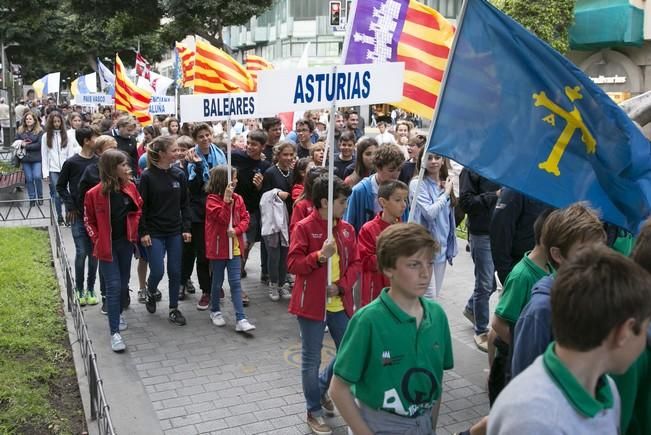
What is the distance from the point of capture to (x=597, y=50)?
32.1m

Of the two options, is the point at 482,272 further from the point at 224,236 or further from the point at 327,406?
the point at 224,236

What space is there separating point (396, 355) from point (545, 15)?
29.4 metres

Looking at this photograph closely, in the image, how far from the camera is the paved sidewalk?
537cm

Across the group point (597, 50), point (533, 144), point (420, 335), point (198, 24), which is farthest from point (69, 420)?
point (597, 50)

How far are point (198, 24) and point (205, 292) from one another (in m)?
23.1

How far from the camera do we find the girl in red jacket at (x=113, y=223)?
6832 mm

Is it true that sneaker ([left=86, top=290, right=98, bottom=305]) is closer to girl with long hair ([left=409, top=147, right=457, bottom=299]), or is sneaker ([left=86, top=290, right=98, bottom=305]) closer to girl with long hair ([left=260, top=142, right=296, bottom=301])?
girl with long hair ([left=260, top=142, right=296, bottom=301])

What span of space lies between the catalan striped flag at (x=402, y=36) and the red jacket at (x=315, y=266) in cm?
237

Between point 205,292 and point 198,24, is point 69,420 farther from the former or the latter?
point 198,24

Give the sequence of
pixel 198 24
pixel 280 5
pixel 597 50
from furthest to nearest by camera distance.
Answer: pixel 280 5 < pixel 597 50 < pixel 198 24

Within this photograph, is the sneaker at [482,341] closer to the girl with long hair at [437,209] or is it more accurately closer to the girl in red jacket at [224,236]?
the girl with long hair at [437,209]

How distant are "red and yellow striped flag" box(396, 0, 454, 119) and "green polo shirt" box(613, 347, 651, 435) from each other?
4440 millimetres

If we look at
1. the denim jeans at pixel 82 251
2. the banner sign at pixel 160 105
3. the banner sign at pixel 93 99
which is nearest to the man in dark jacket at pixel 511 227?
the denim jeans at pixel 82 251

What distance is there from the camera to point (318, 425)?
5062 mm
